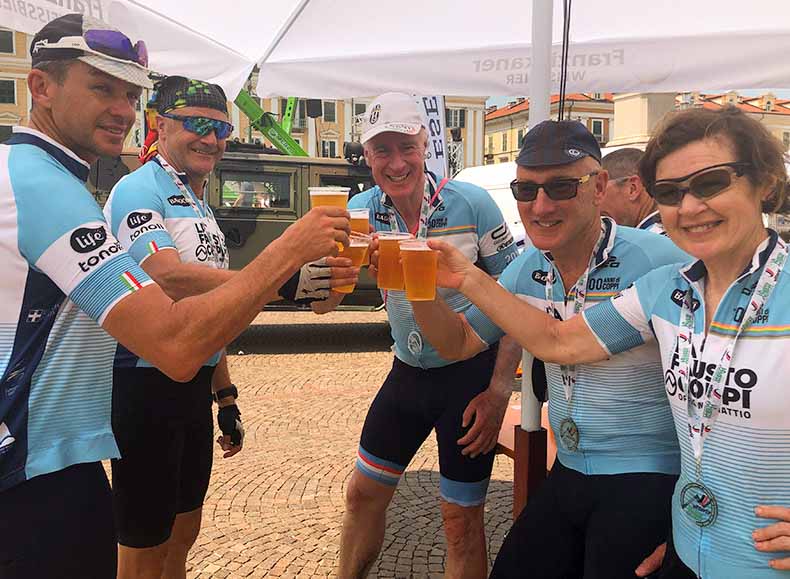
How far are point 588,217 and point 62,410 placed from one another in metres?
1.75

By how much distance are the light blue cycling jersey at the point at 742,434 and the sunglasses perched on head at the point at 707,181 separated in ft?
0.66

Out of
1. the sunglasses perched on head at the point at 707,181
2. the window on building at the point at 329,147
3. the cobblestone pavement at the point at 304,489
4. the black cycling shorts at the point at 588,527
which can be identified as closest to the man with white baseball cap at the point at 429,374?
the black cycling shorts at the point at 588,527

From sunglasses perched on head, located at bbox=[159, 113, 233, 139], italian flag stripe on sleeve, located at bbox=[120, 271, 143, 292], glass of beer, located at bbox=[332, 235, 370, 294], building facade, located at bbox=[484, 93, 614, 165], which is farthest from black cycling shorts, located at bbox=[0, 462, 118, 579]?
building facade, located at bbox=[484, 93, 614, 165]

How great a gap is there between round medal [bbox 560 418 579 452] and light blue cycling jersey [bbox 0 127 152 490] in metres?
1.45

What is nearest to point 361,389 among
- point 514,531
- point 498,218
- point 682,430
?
point 498,218

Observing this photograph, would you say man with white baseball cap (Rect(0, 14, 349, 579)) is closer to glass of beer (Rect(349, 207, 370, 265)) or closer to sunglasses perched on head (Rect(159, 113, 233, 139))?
glass of beer (Rect(349, 207, 370, 265))

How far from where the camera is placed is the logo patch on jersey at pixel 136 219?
99.7 inches

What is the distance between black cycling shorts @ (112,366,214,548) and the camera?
2.46 meters

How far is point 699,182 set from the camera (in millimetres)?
1733

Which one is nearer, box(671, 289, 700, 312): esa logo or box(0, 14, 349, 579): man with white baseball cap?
box(0, 14, 349, 579): man with white baseball cap

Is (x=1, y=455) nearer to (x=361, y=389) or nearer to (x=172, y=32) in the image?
(x=172, y=32)

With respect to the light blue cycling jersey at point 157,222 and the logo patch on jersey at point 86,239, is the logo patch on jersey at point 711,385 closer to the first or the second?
the logo patch on jersey at point 86,239

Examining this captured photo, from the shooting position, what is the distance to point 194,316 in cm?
159

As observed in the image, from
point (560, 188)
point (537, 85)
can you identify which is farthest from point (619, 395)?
point (537, 85)
